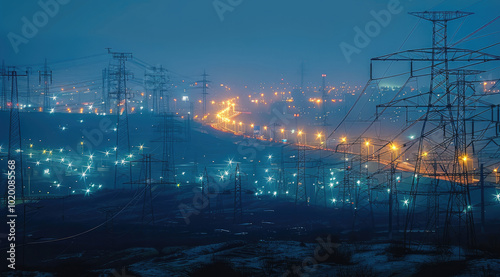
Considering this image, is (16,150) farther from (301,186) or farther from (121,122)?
(301,186)

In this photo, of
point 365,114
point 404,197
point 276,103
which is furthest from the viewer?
point 276,103

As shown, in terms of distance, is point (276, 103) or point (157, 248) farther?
point (276, 103)

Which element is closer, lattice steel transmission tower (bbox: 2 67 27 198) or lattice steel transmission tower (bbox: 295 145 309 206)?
lattice steel transmission tower (bbox: 2 67 27 198)

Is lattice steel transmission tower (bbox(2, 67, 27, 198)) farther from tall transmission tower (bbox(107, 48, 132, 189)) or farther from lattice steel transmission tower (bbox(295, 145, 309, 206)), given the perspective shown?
lattice steel transmission tower (bbox(295, 145, 309, 206))

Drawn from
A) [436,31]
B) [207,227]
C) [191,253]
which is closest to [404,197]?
[207,227]

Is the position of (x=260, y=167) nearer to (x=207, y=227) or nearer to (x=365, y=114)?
(x=207, y=227)

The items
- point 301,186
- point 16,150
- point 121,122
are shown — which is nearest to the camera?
point 301,186

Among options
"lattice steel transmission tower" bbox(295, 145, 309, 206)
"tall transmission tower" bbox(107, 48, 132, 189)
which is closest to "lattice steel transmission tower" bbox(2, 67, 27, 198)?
"tall transmission tower" bbox(107, 48, 132, 189)

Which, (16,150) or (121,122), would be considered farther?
(121,122)

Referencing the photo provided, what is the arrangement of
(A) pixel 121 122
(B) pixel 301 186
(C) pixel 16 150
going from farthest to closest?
(A) pixel 121 122
(C) pixel 16 150
(B) pixel 301 186

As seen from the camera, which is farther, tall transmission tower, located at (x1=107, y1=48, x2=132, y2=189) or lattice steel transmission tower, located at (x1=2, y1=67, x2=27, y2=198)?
tall transmission tower, located at (x1=107, y1=48, x2=132, y2=189)

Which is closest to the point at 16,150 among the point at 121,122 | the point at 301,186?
the point at 121,122
